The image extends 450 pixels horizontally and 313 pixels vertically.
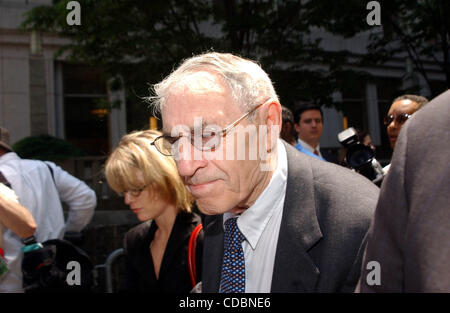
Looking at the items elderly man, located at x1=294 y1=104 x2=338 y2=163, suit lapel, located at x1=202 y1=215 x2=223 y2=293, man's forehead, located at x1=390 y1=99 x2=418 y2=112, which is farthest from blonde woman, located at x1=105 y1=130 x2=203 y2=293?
elderly man, located at x1=294 y1=104 x2=338 y2=163

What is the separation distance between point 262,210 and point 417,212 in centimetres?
83

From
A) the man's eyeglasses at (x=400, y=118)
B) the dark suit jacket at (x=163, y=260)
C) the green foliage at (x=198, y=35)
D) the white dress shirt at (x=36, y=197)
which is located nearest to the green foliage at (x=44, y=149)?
the green foliage at (x=198, y=35)

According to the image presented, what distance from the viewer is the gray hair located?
156 centimetres

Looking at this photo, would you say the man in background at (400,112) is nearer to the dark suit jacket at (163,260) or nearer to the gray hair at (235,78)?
the dark suit jacket at (163,260)

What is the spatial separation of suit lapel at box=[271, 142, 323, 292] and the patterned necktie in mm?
172

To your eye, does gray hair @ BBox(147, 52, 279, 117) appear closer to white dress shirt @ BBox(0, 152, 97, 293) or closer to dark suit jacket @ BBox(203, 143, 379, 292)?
dark suit jacket @ BBox(203, 143, 379, 292)

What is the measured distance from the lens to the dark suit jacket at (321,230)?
142 centimetres

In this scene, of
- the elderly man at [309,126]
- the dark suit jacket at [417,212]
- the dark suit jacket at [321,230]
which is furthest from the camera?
the elderly man at [309,126]

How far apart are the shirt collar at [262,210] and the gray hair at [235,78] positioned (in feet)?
0.96

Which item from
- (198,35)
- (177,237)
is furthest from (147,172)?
(198,35)

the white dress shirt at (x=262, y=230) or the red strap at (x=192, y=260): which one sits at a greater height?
the white dress shirt at (x=262, y=230)

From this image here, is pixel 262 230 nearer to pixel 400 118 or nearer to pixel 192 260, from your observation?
pixel 192 260

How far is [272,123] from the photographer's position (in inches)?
65.1
